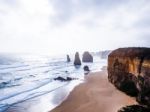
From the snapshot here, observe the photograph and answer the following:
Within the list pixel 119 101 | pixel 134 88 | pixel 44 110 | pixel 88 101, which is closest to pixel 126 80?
pixel 134 88

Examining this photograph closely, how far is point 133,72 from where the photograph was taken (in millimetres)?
25156

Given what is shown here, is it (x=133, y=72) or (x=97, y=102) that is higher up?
(x=133, y=72)

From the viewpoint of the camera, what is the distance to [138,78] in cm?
2298

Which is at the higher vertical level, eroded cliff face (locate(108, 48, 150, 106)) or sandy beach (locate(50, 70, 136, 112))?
eroded cliff face (locate(108, 48, 150, 106))

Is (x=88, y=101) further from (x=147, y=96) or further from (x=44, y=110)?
(x=147, y=96)

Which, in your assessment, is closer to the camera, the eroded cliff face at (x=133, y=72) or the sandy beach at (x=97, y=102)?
the eroded cliff face at (x=133, y=72)

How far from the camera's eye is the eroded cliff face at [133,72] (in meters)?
21.1

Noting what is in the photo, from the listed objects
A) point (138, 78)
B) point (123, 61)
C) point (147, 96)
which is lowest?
point (147, 96)

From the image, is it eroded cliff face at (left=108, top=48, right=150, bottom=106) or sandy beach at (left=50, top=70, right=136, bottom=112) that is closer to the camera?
eroded cliff face at (left=108, top=48, right=150, bottom=106)

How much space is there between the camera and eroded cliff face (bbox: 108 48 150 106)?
21062 millimetres

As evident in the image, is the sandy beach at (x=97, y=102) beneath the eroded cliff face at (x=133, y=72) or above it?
beneath

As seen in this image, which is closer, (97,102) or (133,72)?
Answer: (97,102)

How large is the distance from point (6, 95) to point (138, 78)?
770 inches

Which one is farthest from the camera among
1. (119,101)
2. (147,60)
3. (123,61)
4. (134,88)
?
(123,61)
